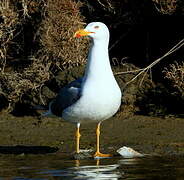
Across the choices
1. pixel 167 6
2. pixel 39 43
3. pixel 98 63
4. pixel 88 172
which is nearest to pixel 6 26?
pixel 39 43

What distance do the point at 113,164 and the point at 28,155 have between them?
1431 millimetres

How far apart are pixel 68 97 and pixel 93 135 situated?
1595 millimetres

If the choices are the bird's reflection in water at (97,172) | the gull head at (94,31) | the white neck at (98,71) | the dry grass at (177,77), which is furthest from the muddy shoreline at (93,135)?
the gull head at (94,31)

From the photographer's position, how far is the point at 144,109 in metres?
12.4

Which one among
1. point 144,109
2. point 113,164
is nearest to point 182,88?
point 144,109

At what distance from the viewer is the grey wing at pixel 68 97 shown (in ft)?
30.9

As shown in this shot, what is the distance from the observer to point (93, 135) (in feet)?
36.2

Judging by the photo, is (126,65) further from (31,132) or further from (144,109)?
(31,132)

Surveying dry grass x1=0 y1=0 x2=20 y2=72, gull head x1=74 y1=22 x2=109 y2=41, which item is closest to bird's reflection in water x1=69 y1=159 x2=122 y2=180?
gull head x1=74 y1=22 x2=109 y2=41

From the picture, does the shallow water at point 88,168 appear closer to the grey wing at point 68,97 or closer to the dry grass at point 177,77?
the grey wing at point 68,97

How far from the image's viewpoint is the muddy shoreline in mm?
10035

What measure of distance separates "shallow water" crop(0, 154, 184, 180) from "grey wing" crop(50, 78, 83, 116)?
687 millimetres

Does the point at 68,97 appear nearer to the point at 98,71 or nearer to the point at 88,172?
the point at 98,71

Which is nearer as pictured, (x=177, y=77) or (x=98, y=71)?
(x=98, y=71)
